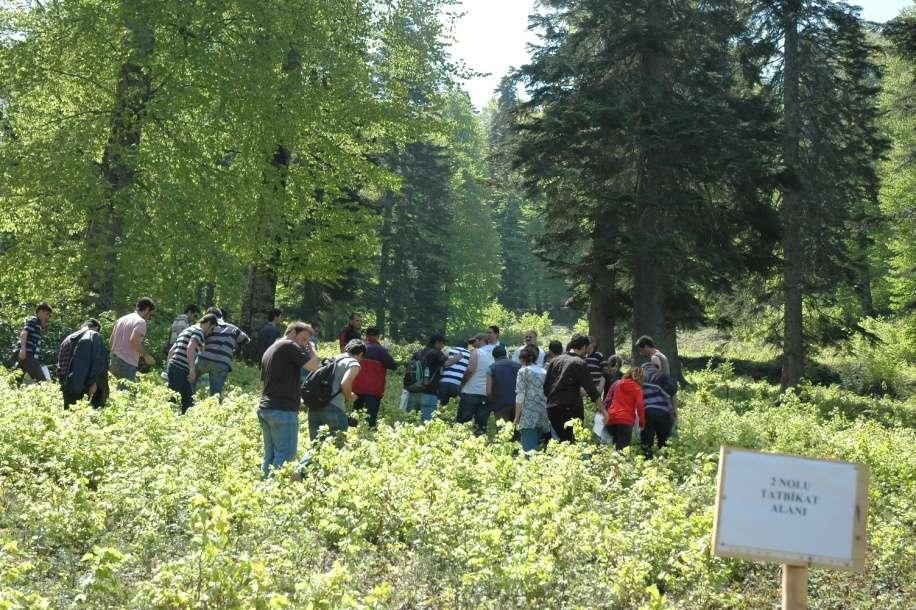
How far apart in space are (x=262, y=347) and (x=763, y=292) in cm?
1727

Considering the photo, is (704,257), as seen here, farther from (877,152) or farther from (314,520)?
(314,520)

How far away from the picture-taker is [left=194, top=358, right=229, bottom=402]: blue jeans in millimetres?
15688

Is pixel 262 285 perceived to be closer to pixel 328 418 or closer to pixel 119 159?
pixel 119 159

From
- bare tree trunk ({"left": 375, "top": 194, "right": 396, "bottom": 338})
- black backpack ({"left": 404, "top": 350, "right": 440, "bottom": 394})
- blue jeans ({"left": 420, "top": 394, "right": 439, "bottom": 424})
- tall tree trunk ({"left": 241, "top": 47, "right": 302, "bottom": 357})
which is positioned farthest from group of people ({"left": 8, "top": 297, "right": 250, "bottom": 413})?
bare tree trunk ({"left": 375, "top": 194, "right": 396, "bottom": 338})

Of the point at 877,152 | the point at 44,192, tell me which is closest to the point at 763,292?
the point at 877,152

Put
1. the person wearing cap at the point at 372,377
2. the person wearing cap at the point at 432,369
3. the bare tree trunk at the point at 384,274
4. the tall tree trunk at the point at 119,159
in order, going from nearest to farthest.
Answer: the person wearing cap at the point at 372,377 → the person wearing cap at the point at 432,369 → the tall tree trunk at the point at 119,159 → the bare tree trunk at the point at 384,274

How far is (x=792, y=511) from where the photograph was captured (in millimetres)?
5309

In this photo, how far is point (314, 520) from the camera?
8297 millimetres

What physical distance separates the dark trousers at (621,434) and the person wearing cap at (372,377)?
336cm

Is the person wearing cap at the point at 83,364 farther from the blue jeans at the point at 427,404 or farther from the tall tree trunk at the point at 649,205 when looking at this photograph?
the tall tree trunk at the point at 649,205

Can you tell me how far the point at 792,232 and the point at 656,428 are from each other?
57.3 ft

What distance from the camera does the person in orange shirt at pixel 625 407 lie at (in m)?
12.6

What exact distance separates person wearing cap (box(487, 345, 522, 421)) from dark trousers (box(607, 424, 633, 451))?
2.04 metres

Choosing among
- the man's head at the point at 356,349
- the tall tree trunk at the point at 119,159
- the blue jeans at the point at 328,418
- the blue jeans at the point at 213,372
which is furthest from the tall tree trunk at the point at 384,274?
the blue jeans at the point at 328,418
